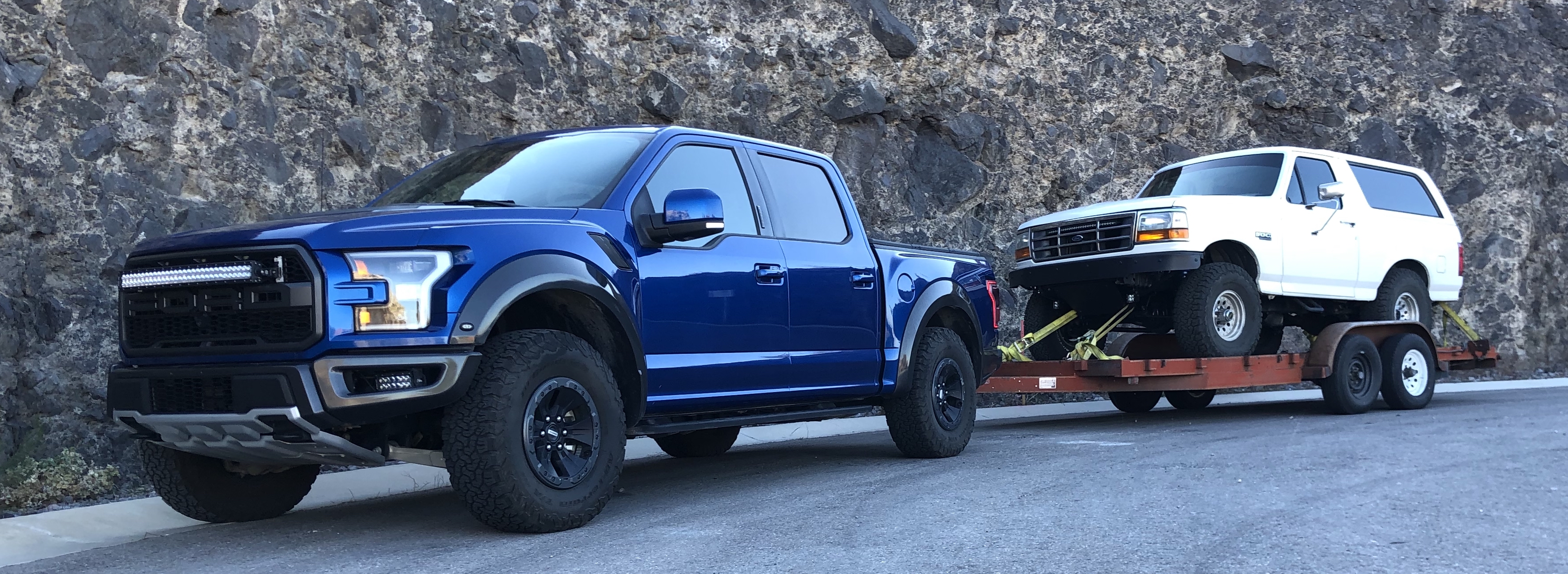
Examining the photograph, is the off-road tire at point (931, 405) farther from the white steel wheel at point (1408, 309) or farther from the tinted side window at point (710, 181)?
the white steel wheel at point (1408, 309)

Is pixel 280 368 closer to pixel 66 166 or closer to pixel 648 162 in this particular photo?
pixel 648 162

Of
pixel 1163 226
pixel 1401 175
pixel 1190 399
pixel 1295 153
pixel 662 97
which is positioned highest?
pixel 662 97

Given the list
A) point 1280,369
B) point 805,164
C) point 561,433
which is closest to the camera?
point 561,433

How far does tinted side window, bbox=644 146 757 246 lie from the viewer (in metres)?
6.63

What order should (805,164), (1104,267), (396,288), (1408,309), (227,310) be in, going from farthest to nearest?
1. (1408,309)
2. (1104,267)
3. (805,164)
4. (227,310)
5. (396,288)

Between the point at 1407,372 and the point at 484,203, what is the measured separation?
9.38m

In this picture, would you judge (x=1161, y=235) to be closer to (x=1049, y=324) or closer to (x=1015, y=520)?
(x=1049, y=324)

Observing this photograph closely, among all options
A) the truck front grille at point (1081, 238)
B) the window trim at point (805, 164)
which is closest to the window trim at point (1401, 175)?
the truck front grille at point (1081, 238)

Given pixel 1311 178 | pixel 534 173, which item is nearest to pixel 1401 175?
pixel 1311 178

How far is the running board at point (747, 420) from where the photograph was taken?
253 inches

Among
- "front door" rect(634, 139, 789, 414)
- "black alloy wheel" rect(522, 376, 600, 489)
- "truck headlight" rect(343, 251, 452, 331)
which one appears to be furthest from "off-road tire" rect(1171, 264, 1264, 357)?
"truck headlight" rect(343, 251, 452, 331)

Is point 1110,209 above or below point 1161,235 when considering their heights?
above

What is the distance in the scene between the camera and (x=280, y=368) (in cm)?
504

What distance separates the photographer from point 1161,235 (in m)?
10.5
